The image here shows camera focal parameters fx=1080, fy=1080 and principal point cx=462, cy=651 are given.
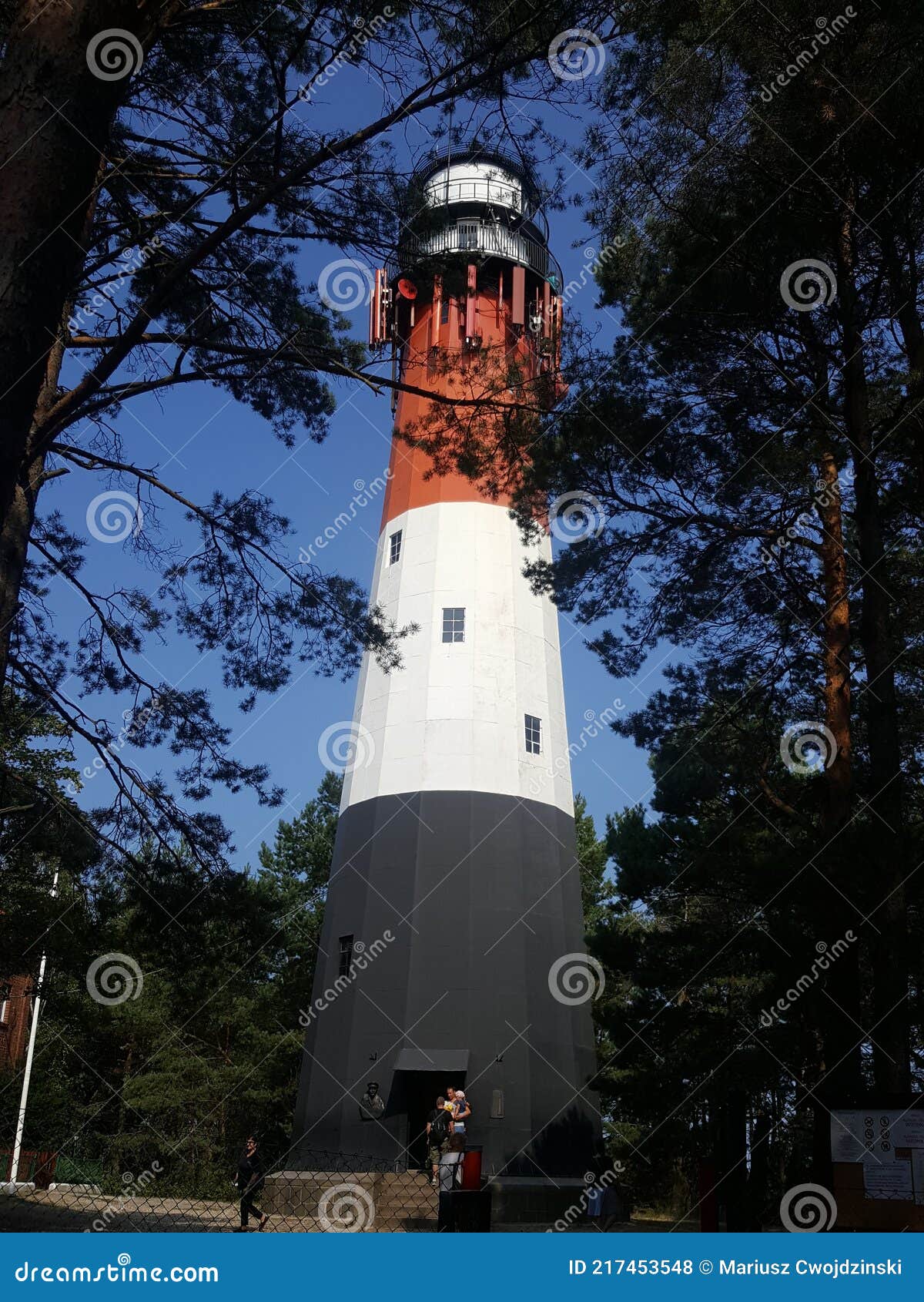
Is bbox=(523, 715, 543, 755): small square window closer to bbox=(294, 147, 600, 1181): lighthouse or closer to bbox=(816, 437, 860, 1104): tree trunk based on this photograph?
bbox=(294, 147, 600, 1181): lighthouse

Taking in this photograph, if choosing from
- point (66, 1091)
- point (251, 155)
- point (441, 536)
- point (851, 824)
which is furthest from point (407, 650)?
point (66, 1091)

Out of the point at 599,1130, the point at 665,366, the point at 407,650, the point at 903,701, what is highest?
the point at 407,650

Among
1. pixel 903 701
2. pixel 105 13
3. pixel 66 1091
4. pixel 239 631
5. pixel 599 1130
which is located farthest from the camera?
pixel 66 1091

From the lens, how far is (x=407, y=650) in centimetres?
2002

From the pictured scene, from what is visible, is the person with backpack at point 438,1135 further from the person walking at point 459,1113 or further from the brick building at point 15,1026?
the brick building at point 15,1026

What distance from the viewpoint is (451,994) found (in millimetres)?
16969

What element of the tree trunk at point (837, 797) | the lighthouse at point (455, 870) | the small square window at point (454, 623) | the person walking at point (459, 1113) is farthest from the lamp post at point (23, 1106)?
the tree trunk at point (837, 797)

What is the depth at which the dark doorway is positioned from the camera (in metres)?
16.6

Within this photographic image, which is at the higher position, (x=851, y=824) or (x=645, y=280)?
(x=645, y=280)

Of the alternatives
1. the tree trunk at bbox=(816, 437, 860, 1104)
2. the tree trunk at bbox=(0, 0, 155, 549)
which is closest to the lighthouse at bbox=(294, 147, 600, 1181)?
the tree trunk at bbox=(816, 437, 860, 1104)

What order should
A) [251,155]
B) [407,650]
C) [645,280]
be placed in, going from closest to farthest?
[251,155], [645,280], [407,650]

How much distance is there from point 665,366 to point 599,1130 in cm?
1289

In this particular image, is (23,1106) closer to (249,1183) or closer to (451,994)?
(249,1183)

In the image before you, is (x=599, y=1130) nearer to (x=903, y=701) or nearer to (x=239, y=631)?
(x=903, y=701)
